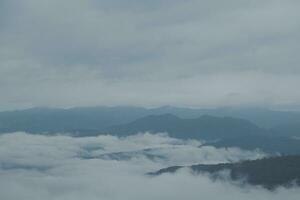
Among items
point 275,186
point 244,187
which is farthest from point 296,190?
point 244,187

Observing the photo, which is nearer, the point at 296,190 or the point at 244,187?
the point at 296,190

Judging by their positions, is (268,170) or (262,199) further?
(268,170)

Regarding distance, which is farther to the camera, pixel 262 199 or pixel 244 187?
pixel 244 187

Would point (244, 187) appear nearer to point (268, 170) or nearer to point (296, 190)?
point (268, 170)

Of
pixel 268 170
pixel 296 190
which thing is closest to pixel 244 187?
pixel 268 170

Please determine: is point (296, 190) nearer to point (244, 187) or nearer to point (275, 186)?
point (275, 186)
